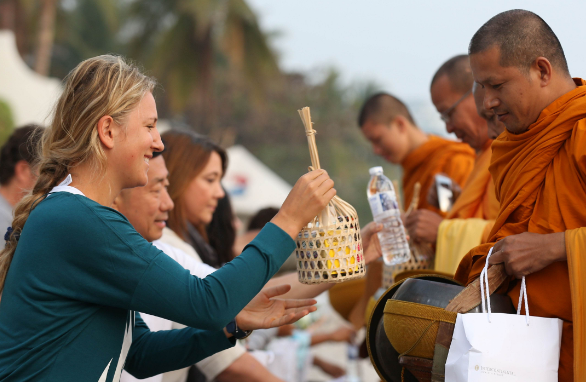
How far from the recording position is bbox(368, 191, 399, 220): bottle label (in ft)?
11.2

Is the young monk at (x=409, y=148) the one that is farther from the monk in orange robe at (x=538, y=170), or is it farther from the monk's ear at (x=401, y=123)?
the monk in orange robe at (x=538, y=170)

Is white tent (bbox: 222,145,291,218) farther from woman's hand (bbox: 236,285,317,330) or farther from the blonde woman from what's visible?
the blonde woman

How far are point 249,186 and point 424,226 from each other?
13043 millimetres

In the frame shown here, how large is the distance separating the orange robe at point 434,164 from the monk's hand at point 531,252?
91.7 inches

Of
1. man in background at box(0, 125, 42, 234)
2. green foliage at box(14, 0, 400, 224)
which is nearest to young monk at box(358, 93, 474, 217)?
man in background at box(0, 125, 42, 234)

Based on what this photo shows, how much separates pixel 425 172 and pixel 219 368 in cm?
227

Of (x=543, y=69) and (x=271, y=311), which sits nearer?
(x=543, y=69)

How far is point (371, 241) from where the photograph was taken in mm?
3242

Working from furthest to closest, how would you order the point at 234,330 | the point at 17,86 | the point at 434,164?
1. the point at 17,86
2. the point at 434,164
3. the point at 234,330

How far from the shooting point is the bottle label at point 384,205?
3.42 meters

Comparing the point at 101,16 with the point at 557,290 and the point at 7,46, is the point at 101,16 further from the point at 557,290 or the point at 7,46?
the point at 557,290

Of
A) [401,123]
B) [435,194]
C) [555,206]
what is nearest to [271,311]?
[555,206]

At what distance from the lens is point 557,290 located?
7.07ft

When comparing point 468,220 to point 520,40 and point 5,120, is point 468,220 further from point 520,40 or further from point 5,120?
point 5,120
